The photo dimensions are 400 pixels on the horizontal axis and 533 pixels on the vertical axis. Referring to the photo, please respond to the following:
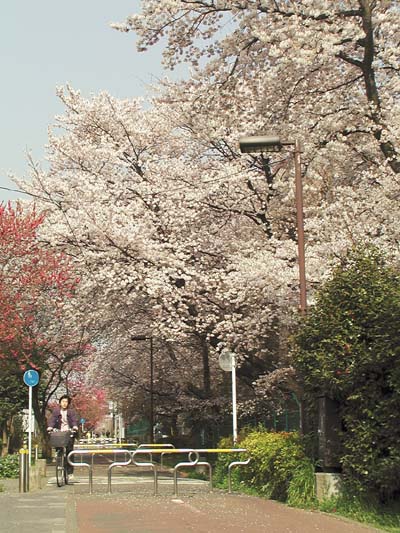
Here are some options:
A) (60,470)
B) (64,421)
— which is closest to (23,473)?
(60,470)

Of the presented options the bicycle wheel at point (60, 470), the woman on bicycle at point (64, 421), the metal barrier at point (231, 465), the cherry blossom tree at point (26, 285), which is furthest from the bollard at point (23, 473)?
the cherry blossom tree at point (26, 285)

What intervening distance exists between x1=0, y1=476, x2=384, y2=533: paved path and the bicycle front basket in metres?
1.19

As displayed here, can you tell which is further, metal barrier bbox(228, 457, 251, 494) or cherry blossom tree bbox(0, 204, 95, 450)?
cherry blossom tree bbox(0, 204, 95, 450)

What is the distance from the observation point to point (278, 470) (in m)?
13.6

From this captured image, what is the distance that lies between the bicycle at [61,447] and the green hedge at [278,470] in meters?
3.17

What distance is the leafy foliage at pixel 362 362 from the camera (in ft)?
37.0

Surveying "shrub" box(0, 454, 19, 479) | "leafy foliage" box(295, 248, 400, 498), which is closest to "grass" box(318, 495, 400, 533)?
"leafy foliage" box(295, 248, 400, 498)

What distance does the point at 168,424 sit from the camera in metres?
49.4

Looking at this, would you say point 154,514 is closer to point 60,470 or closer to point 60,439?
point 60,439

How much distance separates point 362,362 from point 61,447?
26.8ft

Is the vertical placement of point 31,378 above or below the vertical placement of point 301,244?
below

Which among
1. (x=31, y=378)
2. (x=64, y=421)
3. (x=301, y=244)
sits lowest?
(x=64, y=421)

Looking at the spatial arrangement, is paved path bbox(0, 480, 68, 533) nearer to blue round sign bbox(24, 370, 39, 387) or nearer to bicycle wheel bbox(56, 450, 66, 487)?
bicycle wheel bbox(56, 450, 66, 487)

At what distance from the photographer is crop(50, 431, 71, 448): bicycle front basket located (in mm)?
17672
